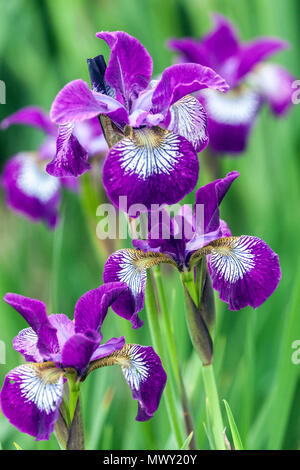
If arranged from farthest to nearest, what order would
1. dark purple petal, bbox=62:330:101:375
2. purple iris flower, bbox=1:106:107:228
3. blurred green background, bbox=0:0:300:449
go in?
purple iris flower, bbox=1:106:107:228 < blurred green background, bbox=0:0:300:449 < dark purple petal, bbox=62:330:101:375

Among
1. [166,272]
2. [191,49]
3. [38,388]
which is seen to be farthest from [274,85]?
[38,388]

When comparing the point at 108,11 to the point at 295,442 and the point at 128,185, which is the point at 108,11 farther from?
the point at 128,185

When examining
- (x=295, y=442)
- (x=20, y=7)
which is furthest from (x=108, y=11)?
(x=295, y=442)

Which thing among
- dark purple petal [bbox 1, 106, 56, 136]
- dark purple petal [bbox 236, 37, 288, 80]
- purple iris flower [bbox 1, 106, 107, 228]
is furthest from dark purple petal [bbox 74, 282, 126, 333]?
dark purple petal [bbox 236, 37, 288, 80]

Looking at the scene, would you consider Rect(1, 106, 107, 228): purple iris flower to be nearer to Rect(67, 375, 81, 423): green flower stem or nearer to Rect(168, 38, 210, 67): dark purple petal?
Rect(168, 38, 210, 67): dark purple petal

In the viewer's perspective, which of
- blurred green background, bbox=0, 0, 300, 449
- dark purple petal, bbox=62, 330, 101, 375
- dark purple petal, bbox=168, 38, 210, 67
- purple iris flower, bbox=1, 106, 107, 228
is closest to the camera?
dark purple petal, bbox=62, 330, 101, 375

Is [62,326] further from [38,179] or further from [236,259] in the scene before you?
[38,179]
